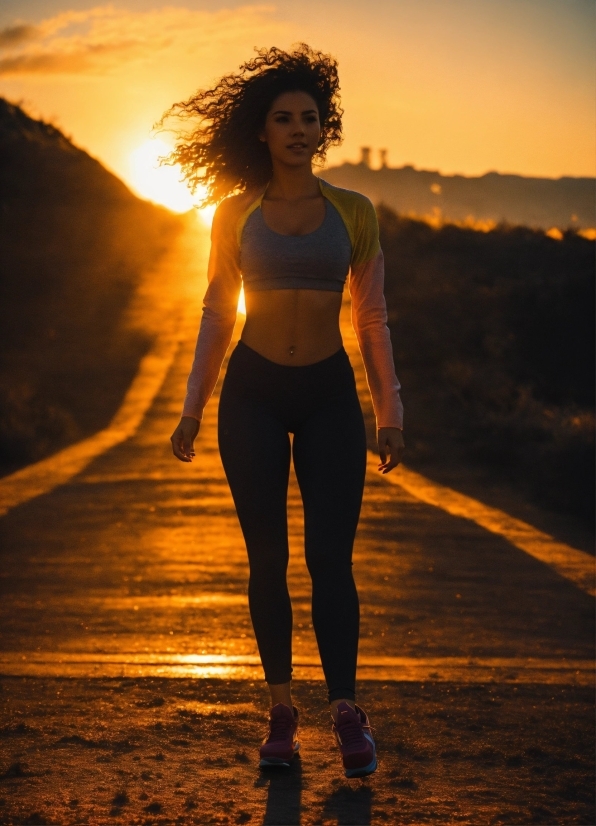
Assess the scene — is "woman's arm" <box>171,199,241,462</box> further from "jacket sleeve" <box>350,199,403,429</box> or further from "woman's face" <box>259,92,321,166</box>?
"jacket sleeve" <box>350,199,403,429</box>

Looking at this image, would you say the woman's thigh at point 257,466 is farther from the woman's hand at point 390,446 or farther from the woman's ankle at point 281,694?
the woman's ankle at point 281,694

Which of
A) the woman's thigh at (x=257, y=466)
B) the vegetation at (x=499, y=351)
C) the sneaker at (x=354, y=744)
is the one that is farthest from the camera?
the vegetation at (x=499, y=351)

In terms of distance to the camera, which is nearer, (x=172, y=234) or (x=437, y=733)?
(x=437, y=733)

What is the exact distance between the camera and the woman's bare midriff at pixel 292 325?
3.76 meters

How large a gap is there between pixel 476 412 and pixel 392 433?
45.2ft

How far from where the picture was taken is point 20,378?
2027 centimetres

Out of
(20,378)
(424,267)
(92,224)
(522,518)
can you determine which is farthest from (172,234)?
(522,518)

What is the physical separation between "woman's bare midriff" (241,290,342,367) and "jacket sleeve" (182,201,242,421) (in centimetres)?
14

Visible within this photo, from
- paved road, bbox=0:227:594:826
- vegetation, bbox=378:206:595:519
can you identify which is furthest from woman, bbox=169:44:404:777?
vegetation, bbox=378:206:595:519

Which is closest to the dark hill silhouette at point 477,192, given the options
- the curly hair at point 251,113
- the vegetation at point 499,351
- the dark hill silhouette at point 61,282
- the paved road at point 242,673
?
the dark hill silhouette at point 61,282

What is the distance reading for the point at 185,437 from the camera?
3914 millimetres

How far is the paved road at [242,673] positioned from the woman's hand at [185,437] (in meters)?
0.97

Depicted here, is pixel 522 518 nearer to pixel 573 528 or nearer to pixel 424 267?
pixel 573 528

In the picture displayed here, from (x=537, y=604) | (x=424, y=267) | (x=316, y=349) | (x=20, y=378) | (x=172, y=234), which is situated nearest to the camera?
(x=316, y=349)
